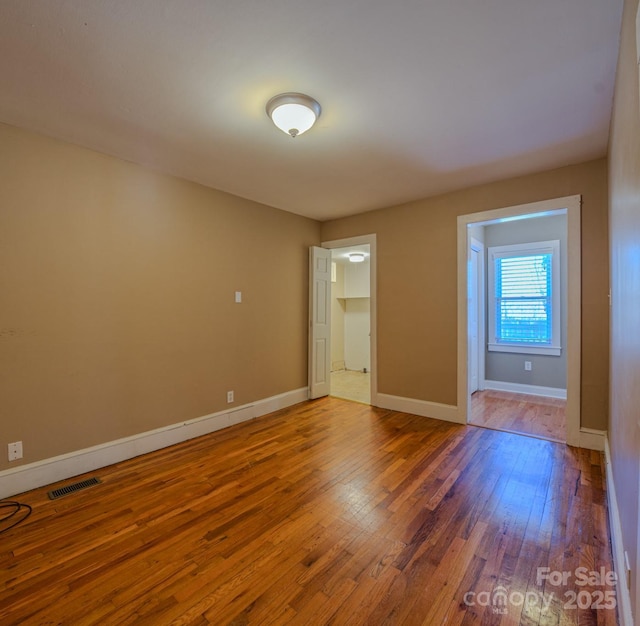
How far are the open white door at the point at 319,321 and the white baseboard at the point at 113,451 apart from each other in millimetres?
900

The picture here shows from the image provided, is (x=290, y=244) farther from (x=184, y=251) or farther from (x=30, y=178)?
(x=30, y=178)

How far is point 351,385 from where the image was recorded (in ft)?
18.7

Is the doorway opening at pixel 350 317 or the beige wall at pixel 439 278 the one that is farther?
the doorway opening at pixel 350 317

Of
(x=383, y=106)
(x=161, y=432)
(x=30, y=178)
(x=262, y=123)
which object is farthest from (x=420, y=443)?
(x=30, y=178)

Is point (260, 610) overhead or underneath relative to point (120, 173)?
underneath

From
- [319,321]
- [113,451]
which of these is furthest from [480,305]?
[113,451]

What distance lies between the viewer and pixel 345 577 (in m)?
1.58

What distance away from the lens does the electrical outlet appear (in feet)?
7.64

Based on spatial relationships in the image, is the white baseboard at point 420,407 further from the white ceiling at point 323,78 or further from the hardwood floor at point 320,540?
the white ceiling at point 323,78

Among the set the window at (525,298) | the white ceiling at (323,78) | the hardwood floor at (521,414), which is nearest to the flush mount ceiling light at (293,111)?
the white ceiling at (323,78)

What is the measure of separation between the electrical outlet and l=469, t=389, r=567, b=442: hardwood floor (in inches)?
161

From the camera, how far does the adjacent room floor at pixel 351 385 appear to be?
4.93 metres

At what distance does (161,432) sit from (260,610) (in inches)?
84.2

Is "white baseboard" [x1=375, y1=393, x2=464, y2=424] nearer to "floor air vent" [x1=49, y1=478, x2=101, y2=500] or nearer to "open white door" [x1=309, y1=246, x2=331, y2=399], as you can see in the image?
"open white door" [x1=309, y1=246, x2=331, y2=399]
